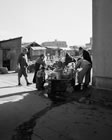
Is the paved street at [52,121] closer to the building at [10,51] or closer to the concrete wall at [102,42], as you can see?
the concrete wall at [102,42]

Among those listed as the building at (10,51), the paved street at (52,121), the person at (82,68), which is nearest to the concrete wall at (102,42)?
the paved street at (52,121)

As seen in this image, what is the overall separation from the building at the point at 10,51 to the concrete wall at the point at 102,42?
13.2 metres

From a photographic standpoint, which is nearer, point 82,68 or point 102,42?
point 102,42

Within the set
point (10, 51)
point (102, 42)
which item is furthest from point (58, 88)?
point (10, 51)

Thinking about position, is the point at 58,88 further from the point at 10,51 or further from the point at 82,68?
the point at 10,51

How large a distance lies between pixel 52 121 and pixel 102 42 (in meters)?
3.00

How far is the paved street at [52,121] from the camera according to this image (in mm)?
3478

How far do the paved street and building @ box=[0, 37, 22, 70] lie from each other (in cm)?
1247

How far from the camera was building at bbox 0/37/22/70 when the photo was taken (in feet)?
59.2

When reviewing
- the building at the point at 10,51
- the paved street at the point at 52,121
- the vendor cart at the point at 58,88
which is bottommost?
the paved street at the point at 52,121

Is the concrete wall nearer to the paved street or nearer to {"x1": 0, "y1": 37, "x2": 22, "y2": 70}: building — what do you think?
the paved street

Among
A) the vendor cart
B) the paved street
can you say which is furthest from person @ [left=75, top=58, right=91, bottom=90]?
the paved street

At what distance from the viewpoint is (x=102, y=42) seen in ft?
18.4

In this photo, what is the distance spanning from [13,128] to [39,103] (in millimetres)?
2024
